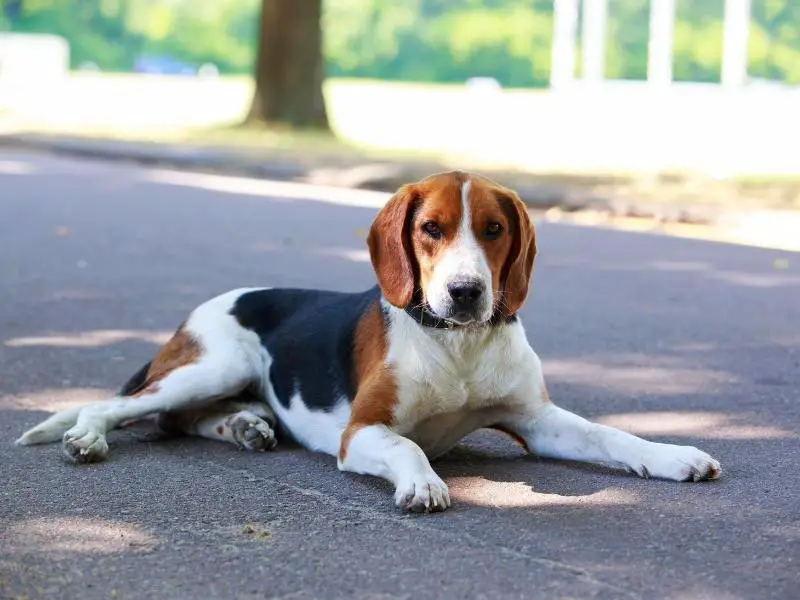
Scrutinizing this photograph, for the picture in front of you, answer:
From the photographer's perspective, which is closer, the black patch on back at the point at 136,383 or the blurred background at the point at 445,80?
the black patch on back at the point at 136,383

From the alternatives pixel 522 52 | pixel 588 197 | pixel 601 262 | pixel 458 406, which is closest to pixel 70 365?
pixel 458 406

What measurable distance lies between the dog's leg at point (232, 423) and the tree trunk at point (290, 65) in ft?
62.1

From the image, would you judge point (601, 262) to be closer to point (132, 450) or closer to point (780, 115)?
point (132, 450)

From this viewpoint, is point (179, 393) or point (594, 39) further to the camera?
point (594, 39)

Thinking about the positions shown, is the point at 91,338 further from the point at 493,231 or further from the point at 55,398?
the point at 493,231

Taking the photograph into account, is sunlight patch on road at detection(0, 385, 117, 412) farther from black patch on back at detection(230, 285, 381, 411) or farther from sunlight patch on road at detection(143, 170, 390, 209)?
sunlight patch on road at detection(143, 170, 390, 209)

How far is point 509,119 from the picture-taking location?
98.6 ft

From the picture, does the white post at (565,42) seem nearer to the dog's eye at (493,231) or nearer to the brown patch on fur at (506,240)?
Result: the brown patch on fur at (506,240)

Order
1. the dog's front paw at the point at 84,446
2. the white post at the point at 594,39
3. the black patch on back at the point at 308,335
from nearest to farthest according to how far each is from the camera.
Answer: the dog's front paw at the point at 84,446 < the black patch on back at the point at 308,335 < the white post at the point at 594,39

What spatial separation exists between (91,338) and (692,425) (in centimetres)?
364

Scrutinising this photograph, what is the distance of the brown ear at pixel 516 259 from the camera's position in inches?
202

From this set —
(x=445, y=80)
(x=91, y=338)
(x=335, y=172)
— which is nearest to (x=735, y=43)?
(x=445, y=80)

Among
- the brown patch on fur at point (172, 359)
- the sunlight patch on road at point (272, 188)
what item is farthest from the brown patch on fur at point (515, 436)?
the sunlight patch on road at point (272, 188)

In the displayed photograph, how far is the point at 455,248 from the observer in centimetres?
493
